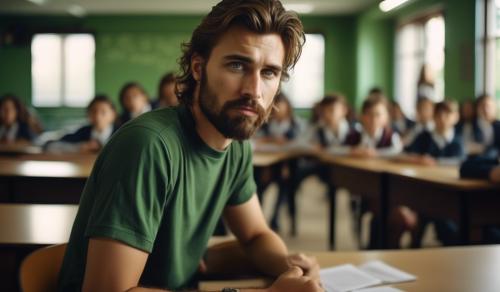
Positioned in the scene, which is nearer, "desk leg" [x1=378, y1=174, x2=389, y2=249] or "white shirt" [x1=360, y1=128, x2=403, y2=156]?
"desk leg" [x1=378, y1=174, x2=389, y2=249]

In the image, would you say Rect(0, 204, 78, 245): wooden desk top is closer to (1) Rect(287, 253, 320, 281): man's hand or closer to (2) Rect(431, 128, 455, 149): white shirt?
(1) Rect(287, 253, 320, 281): man's hand

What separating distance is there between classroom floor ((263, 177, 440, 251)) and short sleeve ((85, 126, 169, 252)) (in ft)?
11.1

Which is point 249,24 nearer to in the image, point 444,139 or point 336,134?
point 444,139

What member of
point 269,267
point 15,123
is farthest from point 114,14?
point 269,267

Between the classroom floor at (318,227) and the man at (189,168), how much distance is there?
3.13 m

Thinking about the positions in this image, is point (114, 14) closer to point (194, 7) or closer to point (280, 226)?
point (194, 7)

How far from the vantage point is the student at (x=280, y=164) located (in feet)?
15.3

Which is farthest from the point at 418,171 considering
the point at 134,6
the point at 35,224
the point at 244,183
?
the point at 134,6

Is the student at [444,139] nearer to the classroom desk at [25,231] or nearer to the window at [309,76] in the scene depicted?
the classroom desk at [25,231]

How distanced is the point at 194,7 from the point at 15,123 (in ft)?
15.0

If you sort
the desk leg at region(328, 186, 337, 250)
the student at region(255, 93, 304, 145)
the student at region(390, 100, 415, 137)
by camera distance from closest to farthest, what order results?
1. the desk leg at region(328, 186, 337, 250)
2. the student at region(255, 93, 304, 145)
3. the student at region(390, 100, 415, 137)

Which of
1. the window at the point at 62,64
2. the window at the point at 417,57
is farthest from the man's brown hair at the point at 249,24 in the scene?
the window at the point at 62,64

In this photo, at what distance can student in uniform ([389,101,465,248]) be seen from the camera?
3.49 metres

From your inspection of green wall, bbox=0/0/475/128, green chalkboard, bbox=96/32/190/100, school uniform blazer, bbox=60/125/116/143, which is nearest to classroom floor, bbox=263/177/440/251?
school uniform blazer, bbox=60/125/116/143
